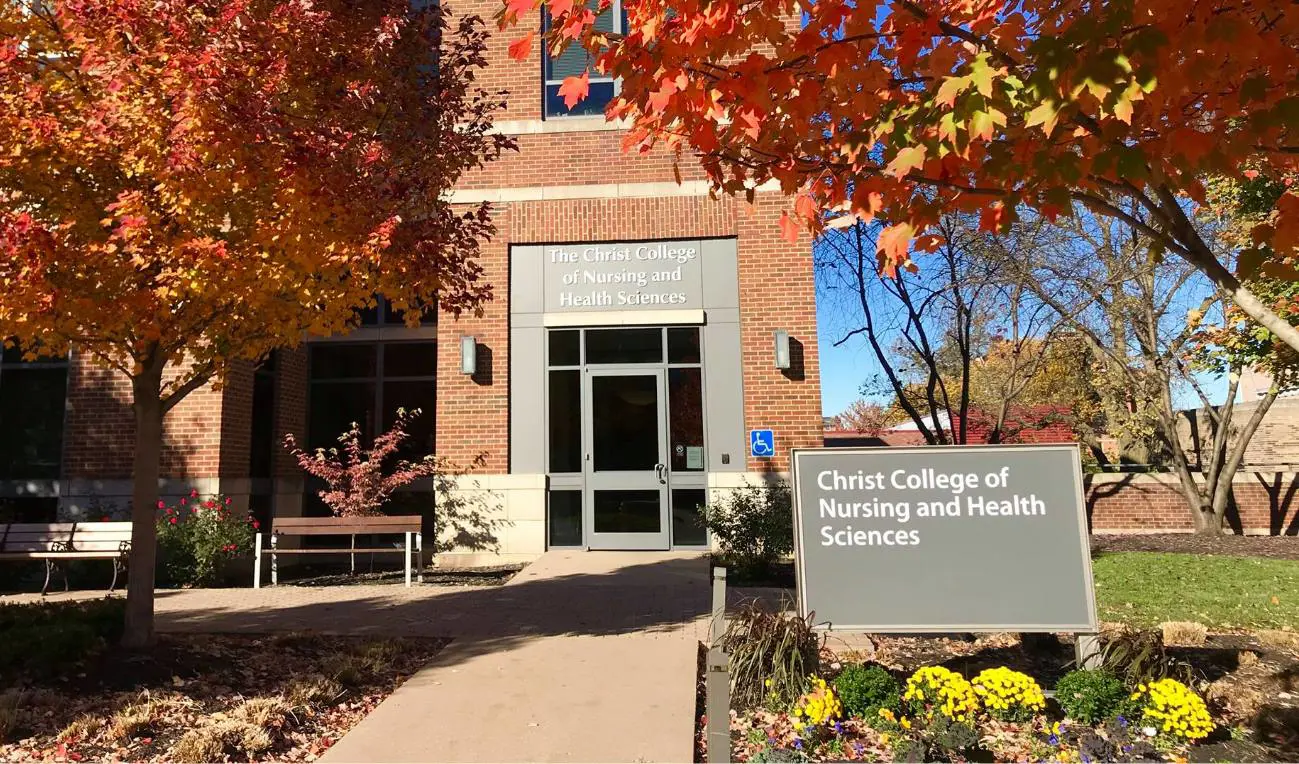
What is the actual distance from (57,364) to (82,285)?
24.3 feet

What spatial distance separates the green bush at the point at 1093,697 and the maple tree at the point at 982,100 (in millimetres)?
2018

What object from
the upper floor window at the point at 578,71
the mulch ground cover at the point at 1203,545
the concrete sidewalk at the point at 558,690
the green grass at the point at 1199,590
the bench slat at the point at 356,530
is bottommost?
the mulch ground cover at the point at 1203,545

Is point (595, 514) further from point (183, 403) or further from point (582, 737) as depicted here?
point (582, 737)

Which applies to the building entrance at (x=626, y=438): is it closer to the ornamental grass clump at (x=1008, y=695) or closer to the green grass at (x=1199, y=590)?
the green grass at (x=1199, y=590)

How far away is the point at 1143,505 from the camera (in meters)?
15.0

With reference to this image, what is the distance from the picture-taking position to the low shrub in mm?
4199

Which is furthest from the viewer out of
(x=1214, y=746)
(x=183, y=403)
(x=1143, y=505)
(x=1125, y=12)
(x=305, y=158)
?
(x=1143, y=505)

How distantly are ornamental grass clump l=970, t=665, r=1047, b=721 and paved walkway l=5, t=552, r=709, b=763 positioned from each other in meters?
1.59

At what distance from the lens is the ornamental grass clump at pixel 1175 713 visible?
12.1 feet

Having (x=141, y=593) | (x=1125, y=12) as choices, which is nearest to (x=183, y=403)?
(x=141, y=593)

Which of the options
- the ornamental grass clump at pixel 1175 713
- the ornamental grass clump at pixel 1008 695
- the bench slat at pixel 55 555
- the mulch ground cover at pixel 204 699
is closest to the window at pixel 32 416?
the bench slat at pixel 55 555

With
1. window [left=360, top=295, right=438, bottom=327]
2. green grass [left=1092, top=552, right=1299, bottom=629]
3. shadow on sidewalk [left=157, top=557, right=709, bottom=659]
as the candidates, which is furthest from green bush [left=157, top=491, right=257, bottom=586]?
green grass [left=1092, top=552, right=1299, bottom=629]

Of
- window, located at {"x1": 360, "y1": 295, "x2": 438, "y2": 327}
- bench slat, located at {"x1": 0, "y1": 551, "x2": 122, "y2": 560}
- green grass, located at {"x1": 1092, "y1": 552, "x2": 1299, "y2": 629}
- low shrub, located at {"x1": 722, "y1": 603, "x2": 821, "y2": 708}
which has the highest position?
window, located at {"x1": 360, "y1": 295, "x2": 438, "y2": 327}

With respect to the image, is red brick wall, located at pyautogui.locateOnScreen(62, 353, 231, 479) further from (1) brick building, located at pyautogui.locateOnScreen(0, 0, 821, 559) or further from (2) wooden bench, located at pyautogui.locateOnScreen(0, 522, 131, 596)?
(2) wooden bench, located at pyautogui.locateOnScreen(0, 522, 131, 596)
